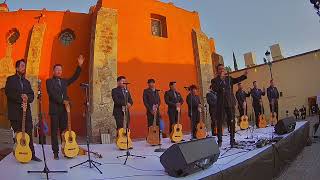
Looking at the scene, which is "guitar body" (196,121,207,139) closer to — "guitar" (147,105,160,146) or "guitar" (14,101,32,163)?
"guitar" (147,105,160,146)

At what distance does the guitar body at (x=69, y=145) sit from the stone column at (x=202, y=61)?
33.1 ft

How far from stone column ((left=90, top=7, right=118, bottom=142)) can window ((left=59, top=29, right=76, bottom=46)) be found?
1414mm

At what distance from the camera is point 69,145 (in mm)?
5820

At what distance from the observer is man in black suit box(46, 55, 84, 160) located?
583 cm

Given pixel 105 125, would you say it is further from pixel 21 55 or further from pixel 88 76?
pixel 21 55

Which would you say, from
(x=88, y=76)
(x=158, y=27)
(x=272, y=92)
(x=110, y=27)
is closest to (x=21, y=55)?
(x=88, y=76)

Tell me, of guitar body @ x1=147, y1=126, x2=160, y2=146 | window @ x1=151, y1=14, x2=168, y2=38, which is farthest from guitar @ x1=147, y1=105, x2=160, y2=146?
window @ x1=151, y1=14, x2=168, y2=38

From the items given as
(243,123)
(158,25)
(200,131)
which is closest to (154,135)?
(200,131)

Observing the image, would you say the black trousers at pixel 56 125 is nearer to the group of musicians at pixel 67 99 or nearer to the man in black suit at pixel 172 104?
the group of musicians at pixel 67 99

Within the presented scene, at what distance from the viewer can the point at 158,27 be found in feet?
50.3

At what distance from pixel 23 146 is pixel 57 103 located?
37.4 inches

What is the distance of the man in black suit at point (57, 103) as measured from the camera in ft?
Result: 19.1

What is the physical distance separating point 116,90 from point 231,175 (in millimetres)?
3784

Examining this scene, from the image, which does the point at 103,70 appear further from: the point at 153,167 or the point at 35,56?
the point at 153,167
